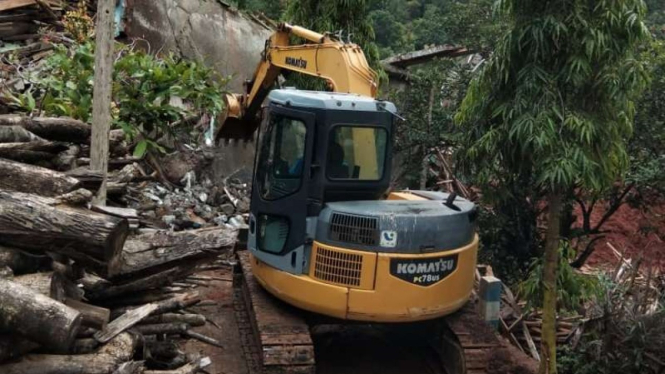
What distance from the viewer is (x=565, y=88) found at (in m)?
5.50

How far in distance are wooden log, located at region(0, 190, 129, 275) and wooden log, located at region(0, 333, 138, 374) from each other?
74cm

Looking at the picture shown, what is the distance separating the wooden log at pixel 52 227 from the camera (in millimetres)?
5234

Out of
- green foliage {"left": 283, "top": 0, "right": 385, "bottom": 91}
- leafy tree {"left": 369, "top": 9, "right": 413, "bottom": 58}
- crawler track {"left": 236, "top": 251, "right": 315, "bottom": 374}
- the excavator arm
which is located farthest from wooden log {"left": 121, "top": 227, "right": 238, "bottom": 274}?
leafy tree {"left": 369, "top": 9, "right": 413, "bottom": 58}

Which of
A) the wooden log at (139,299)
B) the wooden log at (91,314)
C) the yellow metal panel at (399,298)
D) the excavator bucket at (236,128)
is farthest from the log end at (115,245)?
the excavator bucket at (236,128)

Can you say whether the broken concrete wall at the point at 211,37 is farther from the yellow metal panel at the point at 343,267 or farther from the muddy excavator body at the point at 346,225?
the yellow metal panel at the point at 343,267

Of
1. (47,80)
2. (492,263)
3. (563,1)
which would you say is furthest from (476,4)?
(563,1)

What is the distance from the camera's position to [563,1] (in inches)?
210

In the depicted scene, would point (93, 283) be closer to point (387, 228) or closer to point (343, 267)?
point (343, 267)

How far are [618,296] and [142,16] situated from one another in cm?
985

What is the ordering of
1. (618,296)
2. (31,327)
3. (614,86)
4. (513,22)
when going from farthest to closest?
(618,296) → (513,22) → (614,86) → (31,327)

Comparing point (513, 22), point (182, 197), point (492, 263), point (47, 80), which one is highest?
point (513, 22)

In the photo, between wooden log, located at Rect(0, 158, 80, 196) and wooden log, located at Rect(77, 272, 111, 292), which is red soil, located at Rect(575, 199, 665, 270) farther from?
wooden log, located at Rect(0, 158, 80, 196)

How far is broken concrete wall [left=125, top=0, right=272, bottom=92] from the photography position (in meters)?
13.3

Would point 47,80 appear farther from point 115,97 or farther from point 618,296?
point 618,296
